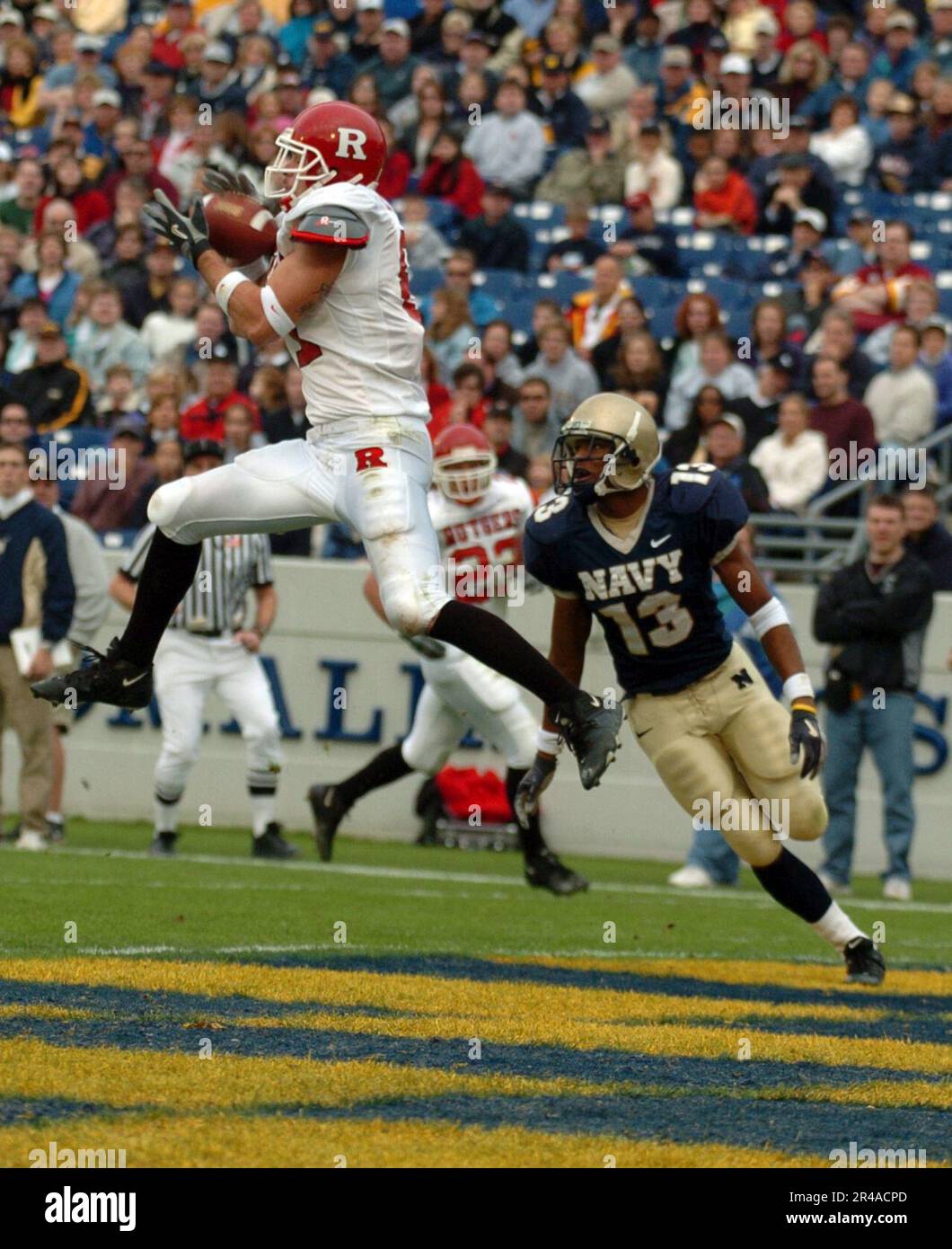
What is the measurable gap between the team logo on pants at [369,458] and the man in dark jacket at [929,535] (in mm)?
5159

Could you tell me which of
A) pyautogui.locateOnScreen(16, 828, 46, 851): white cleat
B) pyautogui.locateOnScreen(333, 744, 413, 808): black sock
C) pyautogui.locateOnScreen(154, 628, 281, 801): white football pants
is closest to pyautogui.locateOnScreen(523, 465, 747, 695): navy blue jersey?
pyautogui.locateOnScreen(333, 744, 413, 808): black sock

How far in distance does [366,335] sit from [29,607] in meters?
4.68

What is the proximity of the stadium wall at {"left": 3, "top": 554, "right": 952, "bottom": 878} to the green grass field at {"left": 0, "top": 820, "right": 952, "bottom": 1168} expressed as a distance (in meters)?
2.11

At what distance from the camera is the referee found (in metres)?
10.0

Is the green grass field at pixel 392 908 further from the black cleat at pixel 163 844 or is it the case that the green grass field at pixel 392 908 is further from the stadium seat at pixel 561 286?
the stadium seat at pixel 561 286

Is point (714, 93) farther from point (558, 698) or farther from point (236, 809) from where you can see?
point (558, 698)

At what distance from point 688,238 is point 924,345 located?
2.87 meters

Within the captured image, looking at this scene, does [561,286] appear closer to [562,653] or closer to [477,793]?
[477,793]

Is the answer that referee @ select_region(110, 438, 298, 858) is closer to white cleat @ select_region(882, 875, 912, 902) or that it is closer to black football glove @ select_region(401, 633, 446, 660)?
black football glove @ select_region(401, 633, 446, 660)

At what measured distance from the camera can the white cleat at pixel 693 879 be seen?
1018 centimetres
